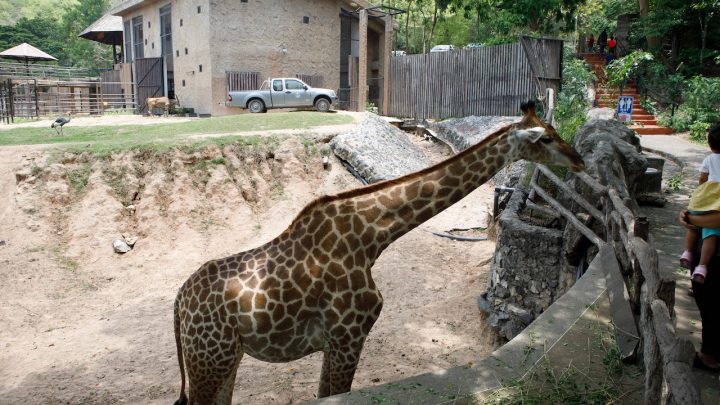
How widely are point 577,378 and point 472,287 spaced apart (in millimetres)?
6236

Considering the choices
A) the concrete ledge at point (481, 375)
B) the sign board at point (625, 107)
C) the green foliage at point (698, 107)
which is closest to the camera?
the concrete ledge at point (481, 375)

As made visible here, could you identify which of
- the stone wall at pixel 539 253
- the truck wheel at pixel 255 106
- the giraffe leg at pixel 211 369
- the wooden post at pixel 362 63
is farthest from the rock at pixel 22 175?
the wooden post at pixel 362 63

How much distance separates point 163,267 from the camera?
12.0m

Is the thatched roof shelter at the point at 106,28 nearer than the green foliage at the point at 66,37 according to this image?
Yes

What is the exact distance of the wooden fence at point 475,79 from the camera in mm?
17953

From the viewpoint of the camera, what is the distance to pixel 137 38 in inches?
1214

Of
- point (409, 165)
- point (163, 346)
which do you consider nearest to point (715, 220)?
point (163, 346)

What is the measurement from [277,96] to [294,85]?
2.62ft

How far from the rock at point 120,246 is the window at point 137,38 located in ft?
67.7

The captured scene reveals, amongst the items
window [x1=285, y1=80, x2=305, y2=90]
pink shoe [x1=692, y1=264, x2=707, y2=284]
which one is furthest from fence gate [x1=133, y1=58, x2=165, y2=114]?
pink shoe [x1=692, y1=264, x2=707, y2=284]

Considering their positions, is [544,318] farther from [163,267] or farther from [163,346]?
[163,267]

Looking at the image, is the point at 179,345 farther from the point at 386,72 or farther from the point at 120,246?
the point at 386,72

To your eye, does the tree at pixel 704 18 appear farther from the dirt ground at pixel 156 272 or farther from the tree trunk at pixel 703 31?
the dirt ground at pixel 156 272

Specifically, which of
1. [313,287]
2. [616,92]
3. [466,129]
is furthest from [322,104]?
[313,287]
